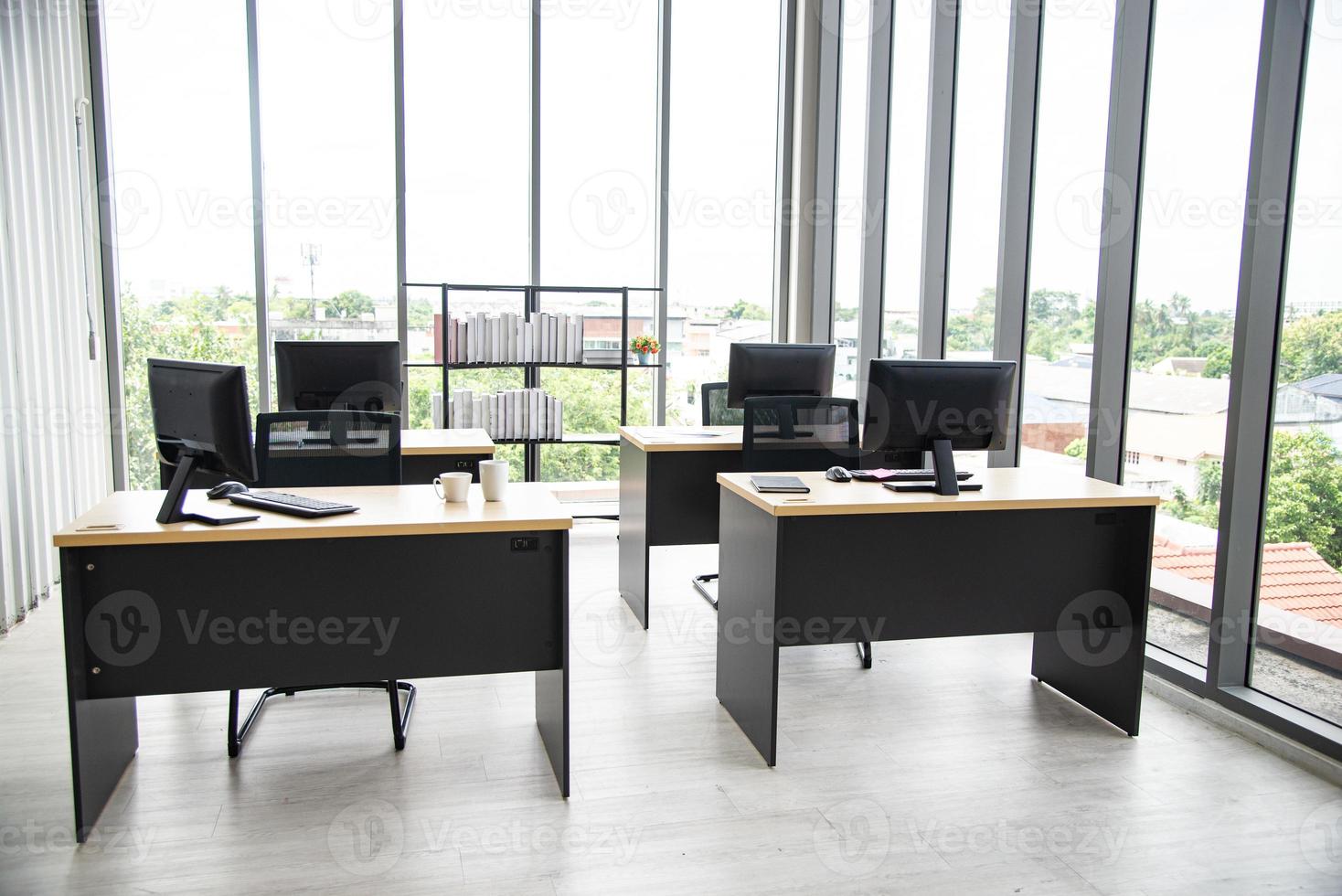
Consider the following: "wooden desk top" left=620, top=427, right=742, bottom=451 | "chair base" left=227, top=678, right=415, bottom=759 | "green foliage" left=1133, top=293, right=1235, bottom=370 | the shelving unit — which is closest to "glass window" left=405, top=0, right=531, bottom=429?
the shelving unit

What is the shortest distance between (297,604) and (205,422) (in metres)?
0.56

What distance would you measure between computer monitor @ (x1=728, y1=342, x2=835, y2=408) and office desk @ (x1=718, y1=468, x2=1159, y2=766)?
1060 mm

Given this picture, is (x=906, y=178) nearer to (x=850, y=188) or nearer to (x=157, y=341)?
(x=850, y=188)

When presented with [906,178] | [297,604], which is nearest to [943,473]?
[297,604]

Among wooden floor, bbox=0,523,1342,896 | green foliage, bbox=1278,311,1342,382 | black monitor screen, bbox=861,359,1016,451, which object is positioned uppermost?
green foliage, bbox=1278,311,1342,382

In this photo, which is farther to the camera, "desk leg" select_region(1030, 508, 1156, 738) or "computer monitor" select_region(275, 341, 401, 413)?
"computer monitor" select_region(275, 341, 401, 413)

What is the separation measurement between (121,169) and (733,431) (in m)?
4.00

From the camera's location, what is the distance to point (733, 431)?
4.77 meters

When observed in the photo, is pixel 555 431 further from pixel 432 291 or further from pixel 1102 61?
pixel 1102 61

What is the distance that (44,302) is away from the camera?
4.72 metres

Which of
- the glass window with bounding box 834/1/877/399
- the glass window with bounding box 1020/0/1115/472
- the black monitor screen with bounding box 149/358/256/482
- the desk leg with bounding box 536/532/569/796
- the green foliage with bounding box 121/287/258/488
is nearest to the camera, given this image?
the black monitor screen with bounding box 149/358/256/482

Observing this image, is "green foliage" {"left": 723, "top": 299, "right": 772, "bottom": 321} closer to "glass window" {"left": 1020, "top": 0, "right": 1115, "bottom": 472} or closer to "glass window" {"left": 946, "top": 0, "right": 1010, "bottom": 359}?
"glass window" {"left": 946, "top": 0, "right": 1010, "bottom": 359}

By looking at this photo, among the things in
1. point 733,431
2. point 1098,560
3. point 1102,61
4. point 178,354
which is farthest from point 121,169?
point 1098,560

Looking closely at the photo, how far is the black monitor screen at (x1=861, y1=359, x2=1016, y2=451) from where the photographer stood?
315 centimetres
